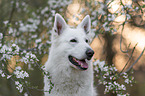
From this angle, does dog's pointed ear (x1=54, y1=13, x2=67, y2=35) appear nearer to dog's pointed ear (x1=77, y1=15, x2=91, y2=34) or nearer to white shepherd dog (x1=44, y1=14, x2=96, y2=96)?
white shepherd dog (x1=44, y1=14, x2=96, y2=96)

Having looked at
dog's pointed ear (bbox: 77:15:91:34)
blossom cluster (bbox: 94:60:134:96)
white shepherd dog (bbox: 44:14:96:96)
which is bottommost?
blossom cluster (bbox: 94:60:134:96)

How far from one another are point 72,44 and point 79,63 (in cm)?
42

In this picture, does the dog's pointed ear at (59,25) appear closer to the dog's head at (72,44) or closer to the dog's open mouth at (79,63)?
the dog's head at (72,44)

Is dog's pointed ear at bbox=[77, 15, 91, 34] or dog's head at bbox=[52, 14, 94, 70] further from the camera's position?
dog's pointed ear at bbox=[77, 15, 91, 34]

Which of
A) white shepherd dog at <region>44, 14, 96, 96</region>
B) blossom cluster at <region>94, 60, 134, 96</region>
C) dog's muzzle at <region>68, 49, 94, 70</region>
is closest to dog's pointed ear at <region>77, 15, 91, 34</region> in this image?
white shepherd dog at <region>44, 14, 96, 96</region>

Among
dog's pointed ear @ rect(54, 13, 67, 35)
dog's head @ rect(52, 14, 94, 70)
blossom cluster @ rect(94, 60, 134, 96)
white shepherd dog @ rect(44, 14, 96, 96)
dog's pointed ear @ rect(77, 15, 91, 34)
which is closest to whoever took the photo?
dog's head @ rect(52, 14, 94, 70)

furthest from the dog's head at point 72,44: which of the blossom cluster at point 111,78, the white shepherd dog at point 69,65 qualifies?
the blossom cluster at point 111,78

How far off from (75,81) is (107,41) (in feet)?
20.4

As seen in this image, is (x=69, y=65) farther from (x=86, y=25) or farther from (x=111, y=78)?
(x=111, y=78)

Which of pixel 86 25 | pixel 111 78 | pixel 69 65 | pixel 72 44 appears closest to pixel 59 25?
pixel 72 44

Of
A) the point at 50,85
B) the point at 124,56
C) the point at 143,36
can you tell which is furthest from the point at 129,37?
the point at 50,85

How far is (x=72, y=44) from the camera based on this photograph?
383 centimetres

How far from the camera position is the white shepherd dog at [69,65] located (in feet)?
12.2

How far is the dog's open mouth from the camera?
145 inches
